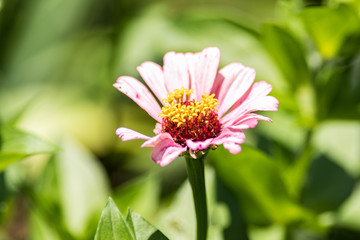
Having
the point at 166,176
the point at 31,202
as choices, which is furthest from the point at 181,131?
the point at 166,176

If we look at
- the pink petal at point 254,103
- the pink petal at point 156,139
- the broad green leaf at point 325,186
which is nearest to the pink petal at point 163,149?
the pink petal at point 156,139

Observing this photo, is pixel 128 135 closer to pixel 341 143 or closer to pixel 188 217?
pixel 188 217

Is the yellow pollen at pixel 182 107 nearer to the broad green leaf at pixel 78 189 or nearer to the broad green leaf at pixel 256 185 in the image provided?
the broad green leaf at pixel 256 185

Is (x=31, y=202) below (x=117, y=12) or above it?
below

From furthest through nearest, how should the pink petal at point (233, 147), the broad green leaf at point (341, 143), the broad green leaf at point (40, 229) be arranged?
the broad green leaf at point (341, 143)
the broad green leaf at point (40, 229)
the pink petal at point (233, 147)

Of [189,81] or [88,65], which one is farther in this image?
→ [88,65]

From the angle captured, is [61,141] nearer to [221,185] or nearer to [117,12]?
[221,185]

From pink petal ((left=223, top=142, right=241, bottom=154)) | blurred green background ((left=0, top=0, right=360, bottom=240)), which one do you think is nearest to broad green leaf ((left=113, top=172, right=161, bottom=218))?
blurred green background ((left=0, top=0, right=360, bottom=240))

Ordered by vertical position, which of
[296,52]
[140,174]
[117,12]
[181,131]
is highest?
[117,12]
